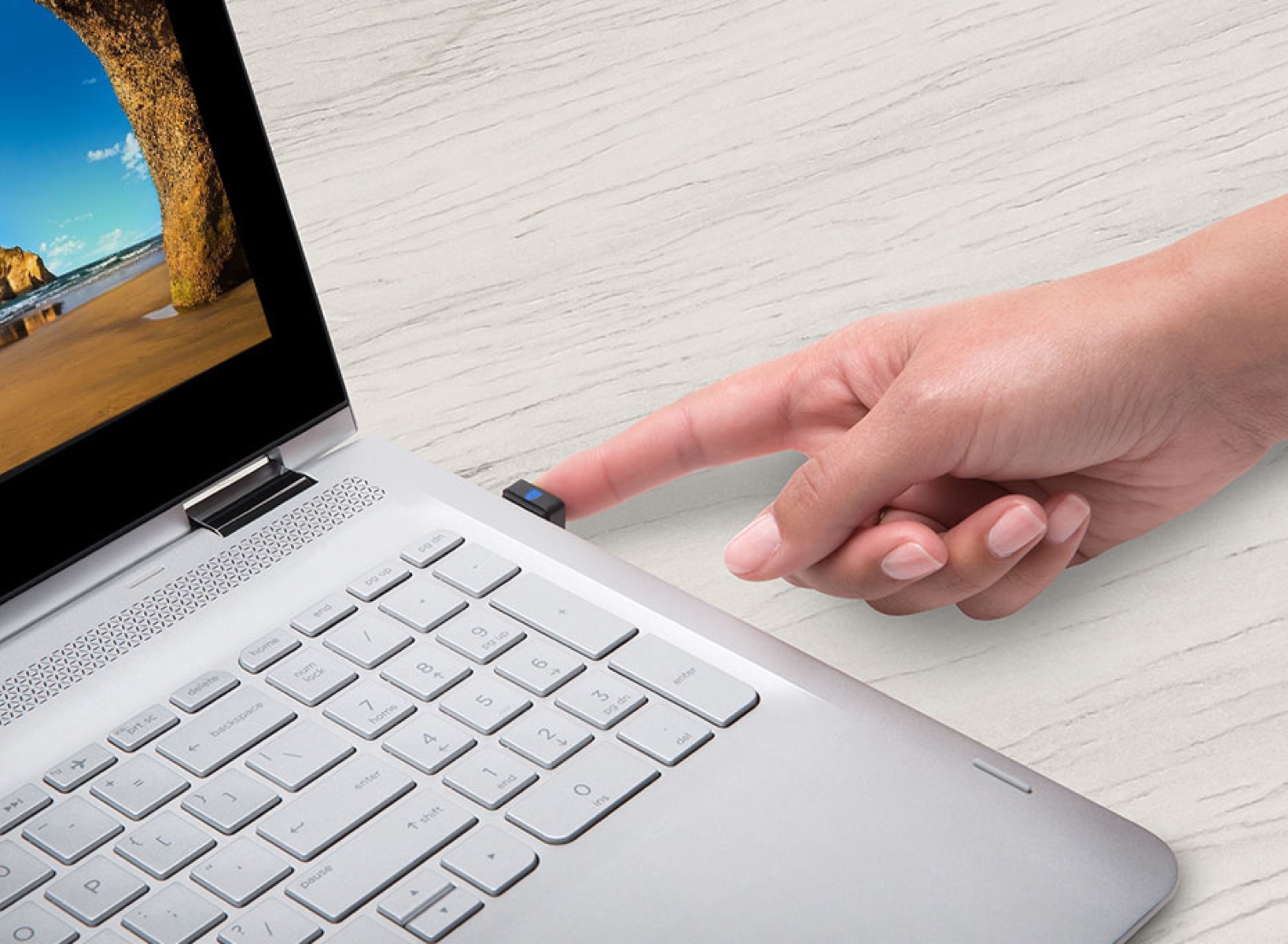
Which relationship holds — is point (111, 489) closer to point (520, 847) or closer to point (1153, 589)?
point (520, 847)

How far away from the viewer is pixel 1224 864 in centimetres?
45

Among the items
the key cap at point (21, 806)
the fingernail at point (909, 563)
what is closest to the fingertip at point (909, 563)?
the fingernail at point (909, 563)

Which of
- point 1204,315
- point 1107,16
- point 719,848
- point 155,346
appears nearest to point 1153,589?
point 1204,315

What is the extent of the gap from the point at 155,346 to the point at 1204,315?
414 millimetres

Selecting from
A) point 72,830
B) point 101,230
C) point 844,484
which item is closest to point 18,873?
point 72,830

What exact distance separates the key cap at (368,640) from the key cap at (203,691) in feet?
0.12

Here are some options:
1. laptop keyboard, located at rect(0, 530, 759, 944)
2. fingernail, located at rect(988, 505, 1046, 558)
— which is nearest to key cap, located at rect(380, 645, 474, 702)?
laptop keyboard, located at rect(0, 530, 759, 944)

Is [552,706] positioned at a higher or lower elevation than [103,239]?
lower

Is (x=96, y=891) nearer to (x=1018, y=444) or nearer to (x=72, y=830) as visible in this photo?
(x=72, y=830)

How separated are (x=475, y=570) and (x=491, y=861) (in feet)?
0.43

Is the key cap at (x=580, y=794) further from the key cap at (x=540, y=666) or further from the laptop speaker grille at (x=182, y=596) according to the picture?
the laptop speaker grille at (x=182, y=596)

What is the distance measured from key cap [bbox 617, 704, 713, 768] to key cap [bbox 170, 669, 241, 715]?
0.14 meters

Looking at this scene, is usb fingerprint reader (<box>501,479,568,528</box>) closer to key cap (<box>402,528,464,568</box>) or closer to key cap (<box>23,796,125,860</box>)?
key cap (<box>402,528,464,568</box>)

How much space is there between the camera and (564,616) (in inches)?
20.2
